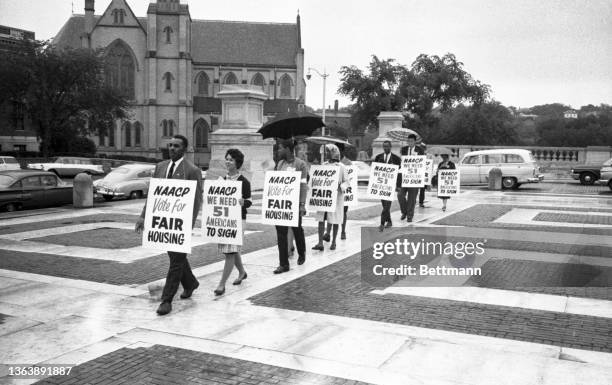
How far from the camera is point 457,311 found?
6789mm

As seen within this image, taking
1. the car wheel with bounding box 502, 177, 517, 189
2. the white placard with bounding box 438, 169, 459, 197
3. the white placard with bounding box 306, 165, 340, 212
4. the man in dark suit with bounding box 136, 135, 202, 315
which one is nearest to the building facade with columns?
the car wheel with bounding box 502, 177, 517, 189

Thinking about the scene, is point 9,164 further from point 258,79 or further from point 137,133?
point 258,79

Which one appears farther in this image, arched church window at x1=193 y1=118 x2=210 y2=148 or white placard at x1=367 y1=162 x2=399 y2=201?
arched church window at x1=193 y1=118 x2=210 y2=148

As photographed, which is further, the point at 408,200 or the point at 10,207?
the point at 10,207

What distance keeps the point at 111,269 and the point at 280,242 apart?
2.66m

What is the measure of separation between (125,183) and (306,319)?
16212 millimetres

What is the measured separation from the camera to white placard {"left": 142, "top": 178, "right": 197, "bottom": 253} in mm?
6797

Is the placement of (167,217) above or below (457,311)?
above

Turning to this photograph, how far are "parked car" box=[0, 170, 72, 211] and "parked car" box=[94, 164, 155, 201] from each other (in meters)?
2.01

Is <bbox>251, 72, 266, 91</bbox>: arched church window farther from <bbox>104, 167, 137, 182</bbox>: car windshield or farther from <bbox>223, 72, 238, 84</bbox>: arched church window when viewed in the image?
<bbox>104, 167, 137, 182</bbox>: car windshield

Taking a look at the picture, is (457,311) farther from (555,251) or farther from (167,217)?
(555,251)

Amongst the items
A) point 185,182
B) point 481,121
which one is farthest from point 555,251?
point 481,121

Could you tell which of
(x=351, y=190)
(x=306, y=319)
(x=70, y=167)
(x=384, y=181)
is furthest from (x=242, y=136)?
(x=70, y=167)

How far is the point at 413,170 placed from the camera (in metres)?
14.7
